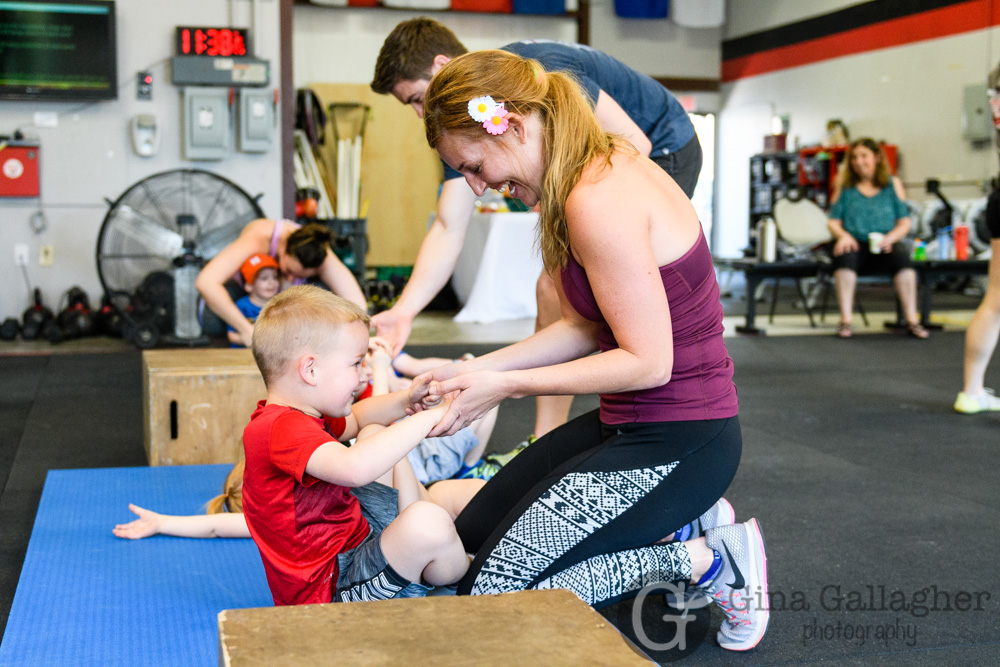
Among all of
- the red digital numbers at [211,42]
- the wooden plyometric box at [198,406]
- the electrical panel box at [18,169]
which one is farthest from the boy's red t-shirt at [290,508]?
the electrical panel box at [18,169]

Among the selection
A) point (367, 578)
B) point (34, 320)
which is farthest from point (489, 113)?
point (34, 320)

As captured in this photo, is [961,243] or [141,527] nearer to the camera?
[141,527]

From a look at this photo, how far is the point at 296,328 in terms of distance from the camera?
1.59 meters

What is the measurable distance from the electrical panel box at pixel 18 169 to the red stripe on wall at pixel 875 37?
26.2 ft

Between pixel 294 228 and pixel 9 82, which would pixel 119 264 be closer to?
pixel 9 82

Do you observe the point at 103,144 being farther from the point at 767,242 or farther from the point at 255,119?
the point at 767,242

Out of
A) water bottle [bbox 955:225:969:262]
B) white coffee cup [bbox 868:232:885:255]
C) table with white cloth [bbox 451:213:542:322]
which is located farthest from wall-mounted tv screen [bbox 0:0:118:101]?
water bottle [bbox 955:225:969:262]

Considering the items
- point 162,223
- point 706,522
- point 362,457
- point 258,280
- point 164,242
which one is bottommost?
point 706,522

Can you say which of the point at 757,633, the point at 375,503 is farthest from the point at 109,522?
the point at 757,633

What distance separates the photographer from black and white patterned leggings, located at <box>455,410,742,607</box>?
160 cm

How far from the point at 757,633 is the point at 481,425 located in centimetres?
127

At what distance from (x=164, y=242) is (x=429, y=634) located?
5.30 meters

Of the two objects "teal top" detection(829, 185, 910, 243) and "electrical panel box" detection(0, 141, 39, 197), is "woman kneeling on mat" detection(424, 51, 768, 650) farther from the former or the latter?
"electrical panel box" detection(0, 141, 39, 197)

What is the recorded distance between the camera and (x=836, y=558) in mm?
2248
